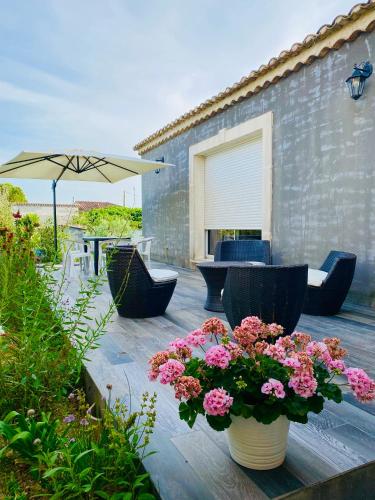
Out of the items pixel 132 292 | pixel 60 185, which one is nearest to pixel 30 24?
pixel 60 185

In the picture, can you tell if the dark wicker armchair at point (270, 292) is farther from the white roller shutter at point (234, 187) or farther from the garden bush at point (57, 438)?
the white roller shutter at point (234, 187)

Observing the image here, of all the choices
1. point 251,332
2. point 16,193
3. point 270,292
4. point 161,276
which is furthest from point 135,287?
point 16,193

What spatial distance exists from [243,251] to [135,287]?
2.31 meters

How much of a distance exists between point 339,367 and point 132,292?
2.93 meters

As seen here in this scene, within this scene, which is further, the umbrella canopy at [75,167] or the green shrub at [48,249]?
the umbrella canopy at [75,167]

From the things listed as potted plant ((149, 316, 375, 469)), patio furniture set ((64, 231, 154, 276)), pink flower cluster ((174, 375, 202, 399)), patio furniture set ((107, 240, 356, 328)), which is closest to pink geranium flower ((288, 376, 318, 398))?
potted plant ((149, 316, 375, 469))

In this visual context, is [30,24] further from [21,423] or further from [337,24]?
[21,423]

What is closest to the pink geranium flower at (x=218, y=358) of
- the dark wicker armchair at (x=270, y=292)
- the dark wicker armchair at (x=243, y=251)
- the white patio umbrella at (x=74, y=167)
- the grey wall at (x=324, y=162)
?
the dark wicker armchair at (x=270, y=292)

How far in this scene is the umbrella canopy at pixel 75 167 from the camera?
22.8ft

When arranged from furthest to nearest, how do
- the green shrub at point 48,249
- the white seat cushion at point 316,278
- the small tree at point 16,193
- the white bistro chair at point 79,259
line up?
1. the small tree at point 16,193
2. the white bistro chair at point 79,259
3. the white seat cushion at point 316,278
4. the green shrub at point 48,249

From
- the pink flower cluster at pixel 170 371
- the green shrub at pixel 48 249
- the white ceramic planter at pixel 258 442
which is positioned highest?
the green shrub at pixel 48 249

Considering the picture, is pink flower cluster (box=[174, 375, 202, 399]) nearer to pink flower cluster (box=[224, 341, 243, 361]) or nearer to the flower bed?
the flower bed

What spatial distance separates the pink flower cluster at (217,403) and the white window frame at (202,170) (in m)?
4.97

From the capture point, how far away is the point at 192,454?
173 centimetres
